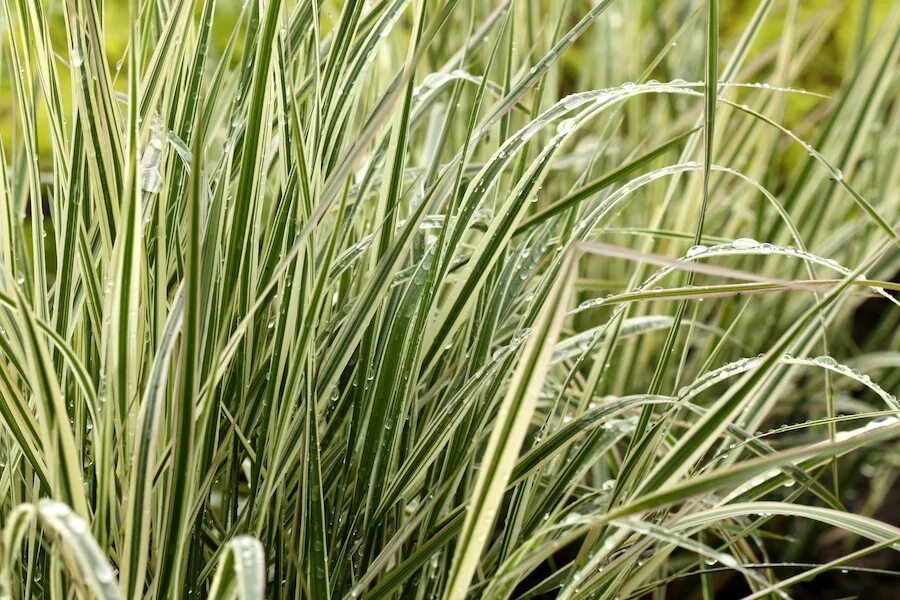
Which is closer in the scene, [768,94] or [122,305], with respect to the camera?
[122,305]

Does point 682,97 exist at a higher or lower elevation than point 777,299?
higher

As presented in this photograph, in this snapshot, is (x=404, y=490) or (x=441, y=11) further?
(x=404, y=490)

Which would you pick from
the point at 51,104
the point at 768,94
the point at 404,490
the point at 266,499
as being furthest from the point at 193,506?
the point at 768,94

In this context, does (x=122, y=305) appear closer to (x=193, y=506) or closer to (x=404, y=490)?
(x=193, y=506)

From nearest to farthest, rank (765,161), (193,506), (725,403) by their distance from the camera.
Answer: (725,403), (193,506), (765,161)

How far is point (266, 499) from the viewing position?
83 centimetres

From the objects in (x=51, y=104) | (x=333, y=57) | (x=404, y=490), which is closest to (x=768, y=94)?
(x=333, y=57)

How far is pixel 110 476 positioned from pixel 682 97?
1.54m

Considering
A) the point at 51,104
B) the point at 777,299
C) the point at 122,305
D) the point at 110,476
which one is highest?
the point at 51,104

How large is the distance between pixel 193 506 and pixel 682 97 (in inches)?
58.0

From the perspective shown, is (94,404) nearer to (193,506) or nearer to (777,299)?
(193,506)

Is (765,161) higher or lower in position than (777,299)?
higher

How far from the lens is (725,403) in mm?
712

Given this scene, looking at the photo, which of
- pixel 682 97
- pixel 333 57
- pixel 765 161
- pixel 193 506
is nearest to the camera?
pixel 193 506
